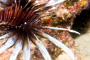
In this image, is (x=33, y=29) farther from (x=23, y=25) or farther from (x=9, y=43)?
(x=9, y=43)

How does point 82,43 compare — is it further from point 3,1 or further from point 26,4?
point 3,1

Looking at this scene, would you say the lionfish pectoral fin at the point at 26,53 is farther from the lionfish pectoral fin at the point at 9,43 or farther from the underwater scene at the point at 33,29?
the lionfish pectoral fin at the point at 9,43

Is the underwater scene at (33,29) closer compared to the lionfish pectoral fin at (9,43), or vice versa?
the lionfish pectoral fin at (9,43)

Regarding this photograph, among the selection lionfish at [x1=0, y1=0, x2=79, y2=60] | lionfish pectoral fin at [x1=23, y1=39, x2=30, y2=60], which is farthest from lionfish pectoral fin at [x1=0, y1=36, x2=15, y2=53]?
lionfish pectoral fin at [x1=23, y1=39, x2=30, y2=60]

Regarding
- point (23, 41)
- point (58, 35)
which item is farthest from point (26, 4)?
point (58, 35)

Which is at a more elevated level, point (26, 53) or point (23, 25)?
point (23, 25)

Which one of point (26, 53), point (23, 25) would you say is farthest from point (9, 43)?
point (23, 25)

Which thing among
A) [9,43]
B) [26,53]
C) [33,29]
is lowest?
[26,53]

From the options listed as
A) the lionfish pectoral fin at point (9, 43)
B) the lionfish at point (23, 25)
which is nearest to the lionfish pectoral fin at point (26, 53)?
the lionfish at point (23, 25)
